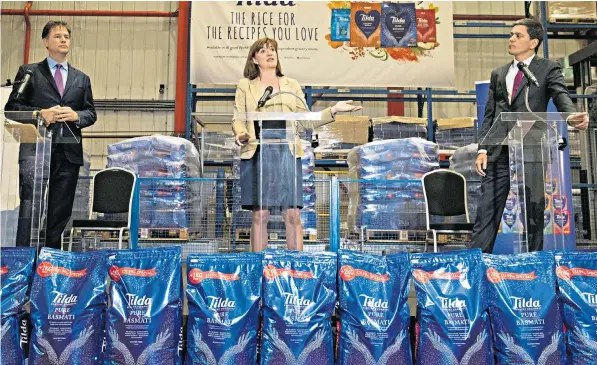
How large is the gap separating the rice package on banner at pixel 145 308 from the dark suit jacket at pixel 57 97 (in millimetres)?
973

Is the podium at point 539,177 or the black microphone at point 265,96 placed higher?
the black microphone at point 265,96

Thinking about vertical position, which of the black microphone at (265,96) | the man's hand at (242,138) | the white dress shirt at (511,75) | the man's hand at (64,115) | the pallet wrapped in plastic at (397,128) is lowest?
the man's hand at (242,138)

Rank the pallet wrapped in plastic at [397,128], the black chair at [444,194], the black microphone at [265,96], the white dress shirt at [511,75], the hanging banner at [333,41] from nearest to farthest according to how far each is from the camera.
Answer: the black microphone at [265,96]
the white dress shirt at [511,75]
the black chair at [444,194]
the hanging banner at [333,41]
the pallet wrapped in plastic at [397,128]

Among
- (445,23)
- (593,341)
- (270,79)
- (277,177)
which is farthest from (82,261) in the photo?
(445,23)

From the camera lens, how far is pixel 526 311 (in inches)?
91.8

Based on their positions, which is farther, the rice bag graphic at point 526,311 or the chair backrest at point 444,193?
the chair backrest at point 444,193

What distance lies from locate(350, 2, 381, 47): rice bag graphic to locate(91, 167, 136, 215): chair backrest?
9.14 feet

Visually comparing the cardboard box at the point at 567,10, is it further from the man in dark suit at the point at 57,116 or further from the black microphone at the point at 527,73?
the man in dark suit at the point at 57,116

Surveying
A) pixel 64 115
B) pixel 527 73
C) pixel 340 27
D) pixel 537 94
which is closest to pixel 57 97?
pixel 64 115

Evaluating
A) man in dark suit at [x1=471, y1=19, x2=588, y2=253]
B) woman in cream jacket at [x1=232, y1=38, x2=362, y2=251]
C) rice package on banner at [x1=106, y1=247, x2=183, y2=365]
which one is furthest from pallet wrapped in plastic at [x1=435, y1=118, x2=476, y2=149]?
rice package on banner at [x1=106, y1=247, x2=183, y2=365]

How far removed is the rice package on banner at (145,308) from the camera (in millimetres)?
2295

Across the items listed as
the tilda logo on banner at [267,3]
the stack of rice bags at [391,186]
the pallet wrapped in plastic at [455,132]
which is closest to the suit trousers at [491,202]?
the stack of rice bags at [391,186]

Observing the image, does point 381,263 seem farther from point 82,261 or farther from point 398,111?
point 398,111

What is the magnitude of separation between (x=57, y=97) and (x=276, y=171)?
1356 millimetres
